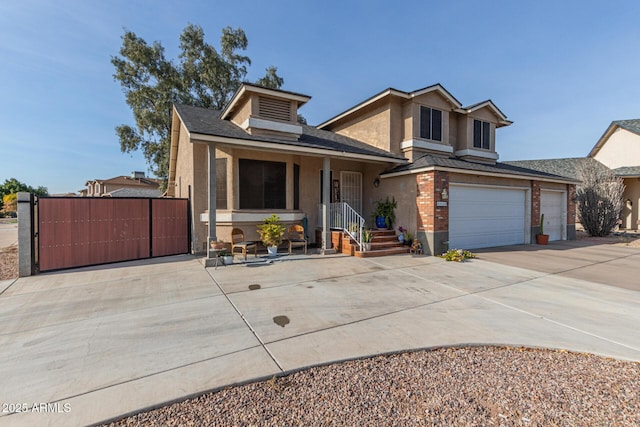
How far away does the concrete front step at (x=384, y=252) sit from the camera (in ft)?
29.0

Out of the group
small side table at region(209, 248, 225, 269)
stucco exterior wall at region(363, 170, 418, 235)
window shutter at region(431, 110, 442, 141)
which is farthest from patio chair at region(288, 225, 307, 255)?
window shutter at region(431, 110, 442, 141)

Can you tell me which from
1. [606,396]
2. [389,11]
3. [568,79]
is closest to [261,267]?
[606,396]

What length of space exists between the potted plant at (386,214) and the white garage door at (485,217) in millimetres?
2054

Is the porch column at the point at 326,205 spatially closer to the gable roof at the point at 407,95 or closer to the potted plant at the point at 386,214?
the potted plant at the point at 386,214

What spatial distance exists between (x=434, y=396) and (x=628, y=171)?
25630 millimetres

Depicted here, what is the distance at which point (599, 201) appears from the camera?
14.9 meters

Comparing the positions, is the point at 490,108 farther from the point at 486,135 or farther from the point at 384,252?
the point at 384,252

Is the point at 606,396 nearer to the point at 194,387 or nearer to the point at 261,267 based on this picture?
the point at 194,387

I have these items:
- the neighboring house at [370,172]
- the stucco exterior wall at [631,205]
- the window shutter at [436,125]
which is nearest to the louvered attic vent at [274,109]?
the neighboring house at [370,172]

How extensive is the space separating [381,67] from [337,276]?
11.9m

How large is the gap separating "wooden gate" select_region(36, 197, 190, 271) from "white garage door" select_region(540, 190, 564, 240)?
1635 centimetres

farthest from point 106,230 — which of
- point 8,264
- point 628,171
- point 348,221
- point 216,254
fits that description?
point 628,171

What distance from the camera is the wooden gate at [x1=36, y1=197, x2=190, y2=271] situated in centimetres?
711

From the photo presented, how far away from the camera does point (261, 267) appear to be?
739 cm
